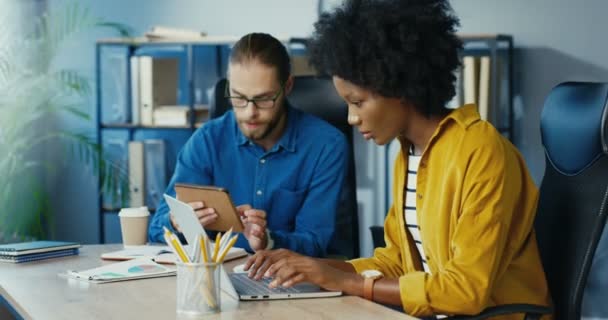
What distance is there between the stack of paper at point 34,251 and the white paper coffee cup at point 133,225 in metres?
0.13

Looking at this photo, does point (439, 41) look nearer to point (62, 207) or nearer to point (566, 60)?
point (566, 60)

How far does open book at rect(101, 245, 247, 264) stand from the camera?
7.20ft

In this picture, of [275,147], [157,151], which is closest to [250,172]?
[275,147]

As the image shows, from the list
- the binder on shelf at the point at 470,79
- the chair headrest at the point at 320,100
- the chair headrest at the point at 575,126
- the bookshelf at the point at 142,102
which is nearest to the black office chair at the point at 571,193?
the chair headrest at the point at 575,126

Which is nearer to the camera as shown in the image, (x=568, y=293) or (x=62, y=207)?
(x=568, y=293)

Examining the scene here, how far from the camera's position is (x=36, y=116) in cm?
A: 444

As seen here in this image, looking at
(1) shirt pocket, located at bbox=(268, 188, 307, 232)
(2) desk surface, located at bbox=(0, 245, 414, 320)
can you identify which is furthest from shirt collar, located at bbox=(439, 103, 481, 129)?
(1) shirt pocket, located at bbox=(268, 188, 307, 232)

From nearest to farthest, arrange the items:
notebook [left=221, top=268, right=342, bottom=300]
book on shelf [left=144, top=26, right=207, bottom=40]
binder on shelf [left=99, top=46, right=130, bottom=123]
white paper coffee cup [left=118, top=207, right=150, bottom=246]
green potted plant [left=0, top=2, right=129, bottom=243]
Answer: notebook [left=221, top=268, right=342, bottom=300] < white paper coffee cup [left=118, top=207, right=150, bottom=246] < green potted plant [left=0, top=2, right=129, bottom=243] < book on shelf [left=144, top=26, right=207, bottom=40] < binder on shelf [left=99, top=46, right=130, bottom=123]

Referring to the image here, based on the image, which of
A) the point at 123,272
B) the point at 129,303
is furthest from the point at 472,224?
the point at 123,272

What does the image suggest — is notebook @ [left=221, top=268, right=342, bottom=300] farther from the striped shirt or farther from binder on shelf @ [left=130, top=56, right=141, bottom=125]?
binder on shelf @ [left=130, top=56, right=141, bottom=125]

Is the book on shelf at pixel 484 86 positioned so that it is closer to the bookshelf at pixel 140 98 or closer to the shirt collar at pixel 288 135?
the bookshelf at pixel 140 98

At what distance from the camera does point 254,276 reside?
190 centimetres

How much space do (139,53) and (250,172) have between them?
8.43 ft

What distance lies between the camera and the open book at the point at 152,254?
2.20 meters
